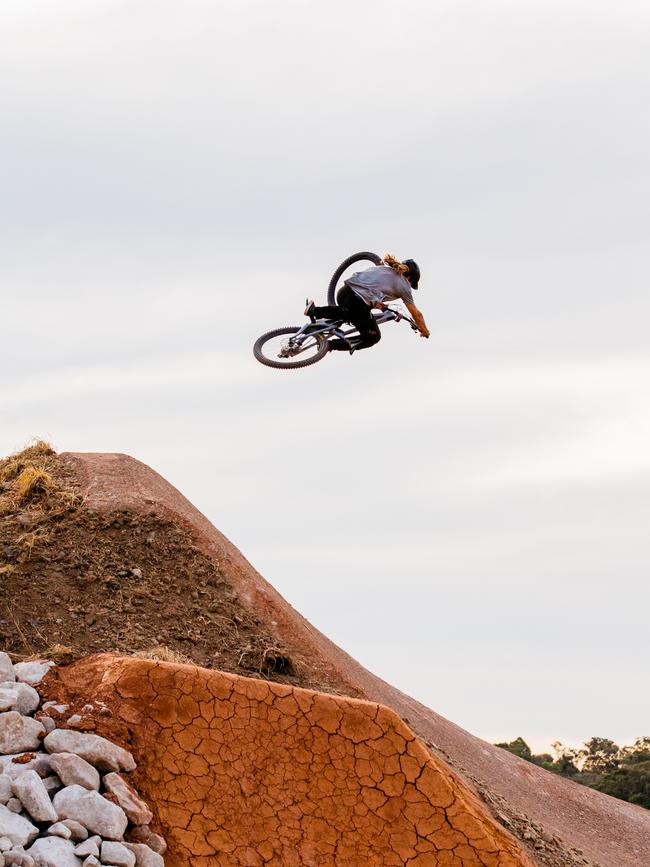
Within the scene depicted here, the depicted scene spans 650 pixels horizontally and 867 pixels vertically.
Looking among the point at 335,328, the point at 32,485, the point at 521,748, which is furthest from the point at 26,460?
the point at 521,748

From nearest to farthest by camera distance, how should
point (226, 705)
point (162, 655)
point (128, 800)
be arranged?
point (128, 800)
point (226, 705)
point (162, 655)

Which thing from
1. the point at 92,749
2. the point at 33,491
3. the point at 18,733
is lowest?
the point at 18,733

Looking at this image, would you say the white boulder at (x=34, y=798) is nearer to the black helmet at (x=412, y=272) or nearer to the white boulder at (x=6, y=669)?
the white boulder at (x=6, y=669)

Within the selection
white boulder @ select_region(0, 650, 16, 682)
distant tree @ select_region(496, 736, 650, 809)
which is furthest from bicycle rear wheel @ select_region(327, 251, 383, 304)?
distant tree @ select_region(496, 736, 650, 809)

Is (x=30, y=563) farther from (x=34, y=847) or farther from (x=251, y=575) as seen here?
(x=34, y=847)

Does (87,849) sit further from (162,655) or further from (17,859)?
(162,655)

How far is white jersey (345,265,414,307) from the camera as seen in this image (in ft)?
48.9

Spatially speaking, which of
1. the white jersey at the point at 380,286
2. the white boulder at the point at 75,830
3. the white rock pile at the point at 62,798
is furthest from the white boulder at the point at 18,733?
the white jersey at the point at 380,286

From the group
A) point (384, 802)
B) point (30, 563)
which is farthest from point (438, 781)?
point (30, 563)

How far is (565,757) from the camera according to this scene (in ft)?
96.3

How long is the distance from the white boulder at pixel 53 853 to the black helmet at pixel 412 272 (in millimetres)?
8091

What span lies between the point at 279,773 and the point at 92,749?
6.42 feet

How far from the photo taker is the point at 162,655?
13.1m

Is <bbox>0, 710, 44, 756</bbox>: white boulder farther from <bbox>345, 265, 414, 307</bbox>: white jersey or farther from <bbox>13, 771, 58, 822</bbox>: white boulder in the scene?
<bbox>345, 265, 414, 307</bbox>: white jersey
